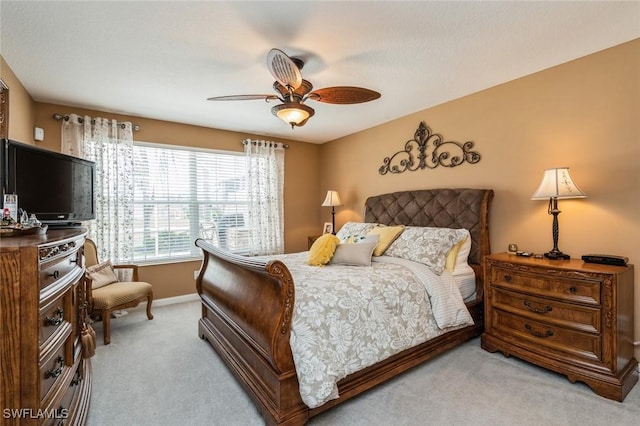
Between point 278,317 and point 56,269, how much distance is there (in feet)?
3.55

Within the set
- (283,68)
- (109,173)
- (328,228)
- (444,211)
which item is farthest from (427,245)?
(109,173)

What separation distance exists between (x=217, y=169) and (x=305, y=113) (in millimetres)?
2656

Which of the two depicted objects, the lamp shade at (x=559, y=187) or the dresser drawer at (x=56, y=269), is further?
the lamp shade at (x=559, y=187)

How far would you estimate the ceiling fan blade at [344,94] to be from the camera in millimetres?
2319

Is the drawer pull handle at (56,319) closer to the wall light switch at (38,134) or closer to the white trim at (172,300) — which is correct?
the white trim at (172,300)

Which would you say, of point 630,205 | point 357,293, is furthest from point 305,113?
point 630,205

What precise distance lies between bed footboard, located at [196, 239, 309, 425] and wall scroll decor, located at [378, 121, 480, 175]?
102 inches

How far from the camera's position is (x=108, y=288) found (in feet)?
10.3

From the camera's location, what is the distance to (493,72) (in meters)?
2.71

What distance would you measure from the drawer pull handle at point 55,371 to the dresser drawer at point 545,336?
9.81 feet

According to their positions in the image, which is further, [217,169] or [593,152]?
[217,169]

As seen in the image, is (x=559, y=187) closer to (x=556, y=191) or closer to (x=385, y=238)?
(x=556, y=191)

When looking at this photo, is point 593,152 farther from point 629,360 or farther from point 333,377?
point 333,377

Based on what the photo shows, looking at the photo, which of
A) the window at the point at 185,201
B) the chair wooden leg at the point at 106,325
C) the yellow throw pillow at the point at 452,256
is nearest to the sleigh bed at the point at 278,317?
the yellow throw pillow at the point at 452,256
